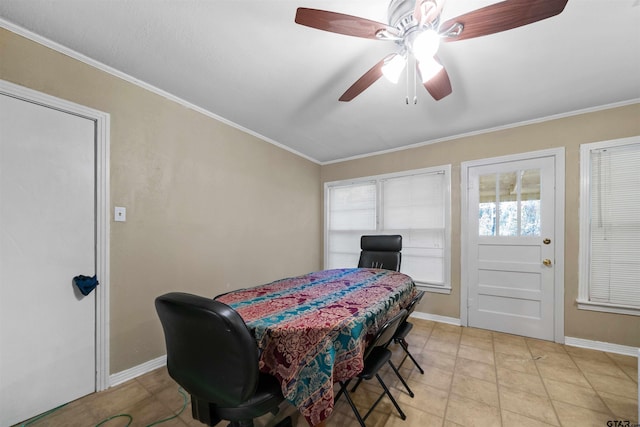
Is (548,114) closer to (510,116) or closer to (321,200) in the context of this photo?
(510,116)

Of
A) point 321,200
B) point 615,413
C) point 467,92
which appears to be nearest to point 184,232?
point 321,200

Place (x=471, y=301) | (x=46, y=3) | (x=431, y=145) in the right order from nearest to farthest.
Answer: (x=46, y=3) → (x=471, y=301) → (x=431, y=145)

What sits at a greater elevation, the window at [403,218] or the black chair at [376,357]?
the window at [403,218]

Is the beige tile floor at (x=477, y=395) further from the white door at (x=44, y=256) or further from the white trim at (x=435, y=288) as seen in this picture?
the white trim at (x=435, y=288)

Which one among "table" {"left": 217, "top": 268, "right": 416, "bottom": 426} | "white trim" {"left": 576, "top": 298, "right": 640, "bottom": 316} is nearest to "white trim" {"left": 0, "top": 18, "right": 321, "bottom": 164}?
"table" {"left": 217, "top": 268, "right": 416, "bottom": 426}

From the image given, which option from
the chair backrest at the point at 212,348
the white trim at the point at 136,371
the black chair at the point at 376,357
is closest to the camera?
the chair backrest at the point at 212,348

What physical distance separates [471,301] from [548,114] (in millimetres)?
2280

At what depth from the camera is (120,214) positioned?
6.48 feet

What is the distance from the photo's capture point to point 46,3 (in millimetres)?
1397

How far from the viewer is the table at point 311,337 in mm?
1116

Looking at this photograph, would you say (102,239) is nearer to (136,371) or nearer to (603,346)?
(136,371)

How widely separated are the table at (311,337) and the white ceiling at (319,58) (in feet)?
5.64

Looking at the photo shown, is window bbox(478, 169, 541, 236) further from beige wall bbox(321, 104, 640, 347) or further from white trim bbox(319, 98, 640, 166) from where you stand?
white trim bbox(319, 98, 640, 166)

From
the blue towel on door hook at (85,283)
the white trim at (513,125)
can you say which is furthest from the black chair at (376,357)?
the white trim at (513,125)
